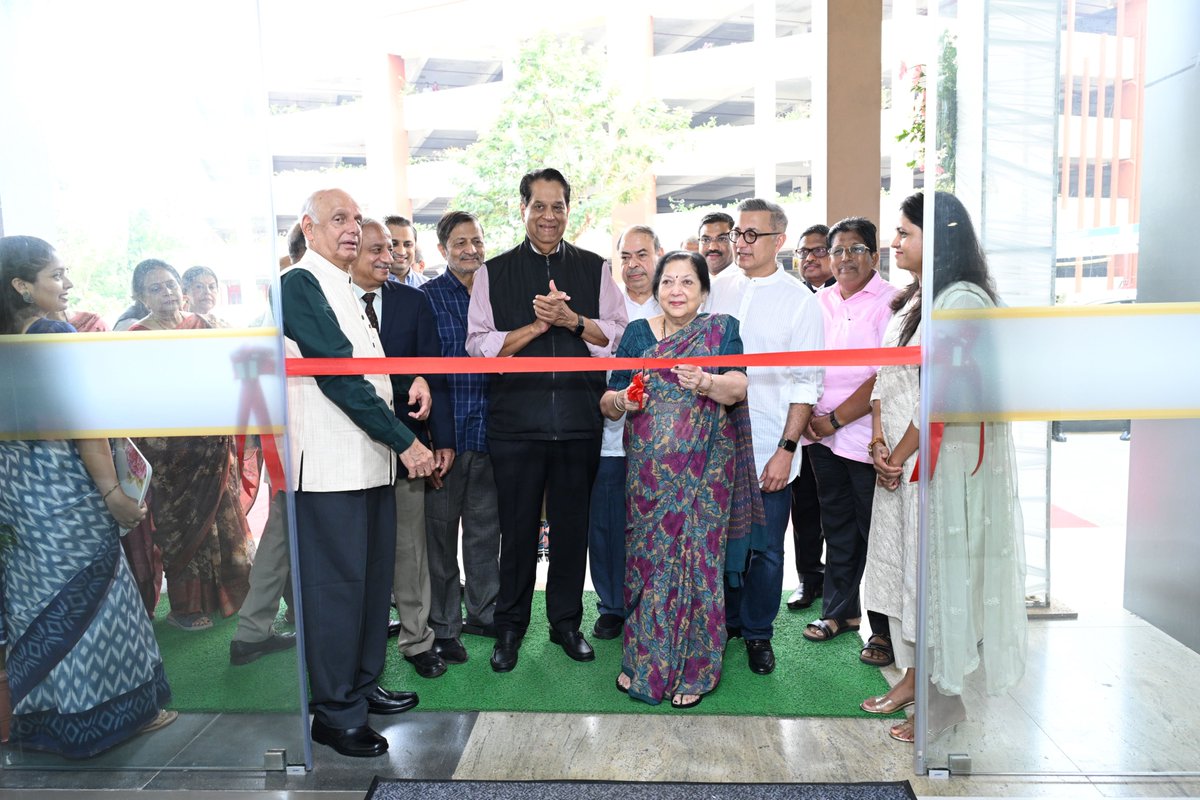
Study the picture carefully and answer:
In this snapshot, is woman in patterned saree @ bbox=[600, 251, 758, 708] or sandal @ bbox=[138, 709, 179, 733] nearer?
sandal @ bbox=[138, 709, 179, 733]

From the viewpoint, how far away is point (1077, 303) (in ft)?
7.13

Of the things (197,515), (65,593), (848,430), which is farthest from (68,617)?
(848,430)

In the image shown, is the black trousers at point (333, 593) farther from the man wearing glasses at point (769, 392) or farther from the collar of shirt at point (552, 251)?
the man wearing glasses at point (769, 392)

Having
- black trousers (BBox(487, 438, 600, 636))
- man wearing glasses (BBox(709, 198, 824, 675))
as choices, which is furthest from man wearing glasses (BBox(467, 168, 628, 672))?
man wearing glasses (BBox(709, 198, 824, 675))

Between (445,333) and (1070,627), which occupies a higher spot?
(445,333)

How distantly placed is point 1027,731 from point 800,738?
0.61 metres

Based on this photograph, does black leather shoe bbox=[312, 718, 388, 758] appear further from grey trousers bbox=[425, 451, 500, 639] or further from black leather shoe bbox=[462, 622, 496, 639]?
black leather shoe bbox=[462, 622, 496, 639]

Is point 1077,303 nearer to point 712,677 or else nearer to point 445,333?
point 712,677

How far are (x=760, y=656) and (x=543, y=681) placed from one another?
29.5 inches

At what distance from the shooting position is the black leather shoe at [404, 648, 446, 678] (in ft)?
9.93

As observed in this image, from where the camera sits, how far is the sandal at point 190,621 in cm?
238

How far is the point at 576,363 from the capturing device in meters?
2.77

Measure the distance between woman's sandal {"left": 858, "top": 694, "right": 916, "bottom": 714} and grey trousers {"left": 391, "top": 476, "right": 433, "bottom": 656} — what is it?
1498mm

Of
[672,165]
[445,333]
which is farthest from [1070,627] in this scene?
[672,165]
